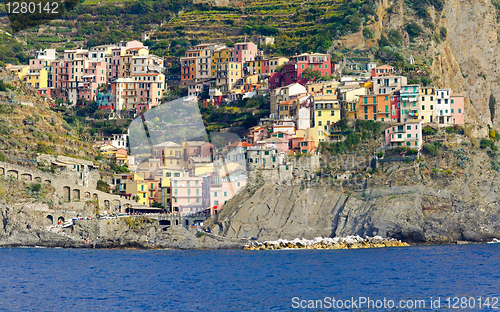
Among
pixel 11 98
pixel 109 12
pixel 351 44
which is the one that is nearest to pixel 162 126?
pixel 11 98

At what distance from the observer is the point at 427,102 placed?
83.8 metres

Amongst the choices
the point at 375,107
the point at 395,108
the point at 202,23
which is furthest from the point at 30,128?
the point at 202,23

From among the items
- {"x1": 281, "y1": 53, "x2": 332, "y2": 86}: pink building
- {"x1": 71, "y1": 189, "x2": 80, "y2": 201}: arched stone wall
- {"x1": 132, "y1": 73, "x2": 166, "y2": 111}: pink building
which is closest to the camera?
{"x1": 71, "y1": 189, "x2": 80, "y2": 201}: arched stone wall

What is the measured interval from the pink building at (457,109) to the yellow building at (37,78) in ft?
181

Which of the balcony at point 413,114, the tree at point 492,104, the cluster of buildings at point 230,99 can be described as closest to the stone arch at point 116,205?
the cluster of buildings at point 230,99

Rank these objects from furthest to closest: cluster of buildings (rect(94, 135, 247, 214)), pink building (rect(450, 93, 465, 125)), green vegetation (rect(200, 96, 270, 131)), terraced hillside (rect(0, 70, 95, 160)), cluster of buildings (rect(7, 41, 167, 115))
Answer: cluster of buildings (rect(7, 41, 167, 115)) → green vegetation (rect(200, 96, 270, 131)) → terraced hillside (rect(0, 70, 95, 160)) → pink building (rect(450, 93, 465, 125)) → cluster of buildings (rect(94, 135, 247, 214))

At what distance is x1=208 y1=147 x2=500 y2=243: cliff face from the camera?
74.2 meters

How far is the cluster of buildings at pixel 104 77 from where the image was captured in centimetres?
10738

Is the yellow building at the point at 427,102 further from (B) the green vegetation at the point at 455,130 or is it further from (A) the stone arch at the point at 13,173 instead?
(A) the stone arch at the point at 13,173

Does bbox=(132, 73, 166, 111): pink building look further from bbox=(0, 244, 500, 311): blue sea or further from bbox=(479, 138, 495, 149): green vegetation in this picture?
bbox=(479, 138, 495, 149): green vegetation

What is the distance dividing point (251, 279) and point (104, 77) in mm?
62107

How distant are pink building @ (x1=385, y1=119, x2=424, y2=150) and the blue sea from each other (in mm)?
11630

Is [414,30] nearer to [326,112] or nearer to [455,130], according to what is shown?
[326,112]

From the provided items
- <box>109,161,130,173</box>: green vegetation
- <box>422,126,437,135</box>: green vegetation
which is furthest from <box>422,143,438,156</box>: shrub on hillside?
<box>109,161,130,173</box>: green vegetation
